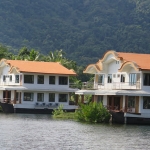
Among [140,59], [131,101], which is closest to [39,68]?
[140,59]

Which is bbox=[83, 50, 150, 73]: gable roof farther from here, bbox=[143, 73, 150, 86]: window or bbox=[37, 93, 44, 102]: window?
bbox=[37, 93, 44, 102]: window

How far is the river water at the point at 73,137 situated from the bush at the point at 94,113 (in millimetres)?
1897

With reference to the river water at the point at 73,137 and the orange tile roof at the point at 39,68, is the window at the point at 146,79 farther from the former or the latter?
the orange tile roof at the point at 39,68

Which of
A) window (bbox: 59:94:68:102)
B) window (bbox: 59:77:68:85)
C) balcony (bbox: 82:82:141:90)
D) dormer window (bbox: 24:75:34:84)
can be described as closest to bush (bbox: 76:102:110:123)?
balcony (bbox: 82:82:141:90)

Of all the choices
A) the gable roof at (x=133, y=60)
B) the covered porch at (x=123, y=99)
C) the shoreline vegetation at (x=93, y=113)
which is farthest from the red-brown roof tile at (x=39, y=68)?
the shoreline vegetation at (x=93, y=113)

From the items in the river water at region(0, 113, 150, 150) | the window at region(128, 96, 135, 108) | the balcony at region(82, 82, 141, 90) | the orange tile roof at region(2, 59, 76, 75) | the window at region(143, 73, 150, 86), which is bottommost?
the river water at region(0, 113, 150, 150)

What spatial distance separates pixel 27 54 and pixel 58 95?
2048cm

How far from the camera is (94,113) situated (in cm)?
4200

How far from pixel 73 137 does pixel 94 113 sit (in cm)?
1089

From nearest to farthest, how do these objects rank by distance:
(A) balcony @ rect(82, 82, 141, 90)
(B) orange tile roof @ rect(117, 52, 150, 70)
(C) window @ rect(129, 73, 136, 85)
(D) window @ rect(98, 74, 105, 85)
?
(B) orange tile roof @ rect(117, 52, 150, 70) → (A) balcony @ rect(82, 82, 141, 90) → (C) window @ rect(129, 73, 136, 85) → (D) window @ rect(98, 74, 105, 85)

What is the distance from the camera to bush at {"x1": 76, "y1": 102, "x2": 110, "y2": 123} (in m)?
41.4

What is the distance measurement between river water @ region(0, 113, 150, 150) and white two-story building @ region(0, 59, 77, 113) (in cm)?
1868

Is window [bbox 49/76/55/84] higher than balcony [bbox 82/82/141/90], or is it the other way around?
window [bbox 49/76/55/84]

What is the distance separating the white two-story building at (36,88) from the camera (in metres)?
58.0
